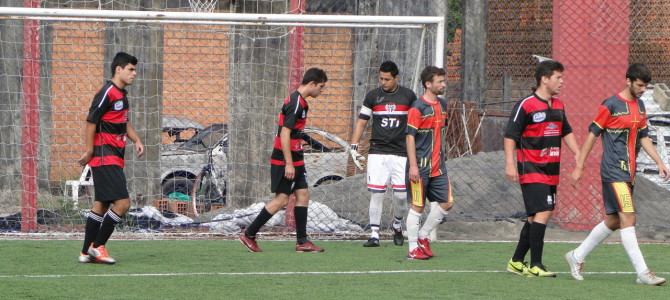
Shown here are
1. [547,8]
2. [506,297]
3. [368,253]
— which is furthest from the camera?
[547,8]

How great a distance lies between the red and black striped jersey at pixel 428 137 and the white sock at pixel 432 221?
337 mm

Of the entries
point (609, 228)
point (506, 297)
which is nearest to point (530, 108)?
point (609, 228)

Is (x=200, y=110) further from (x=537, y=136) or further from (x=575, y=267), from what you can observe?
(x=575, y=267)

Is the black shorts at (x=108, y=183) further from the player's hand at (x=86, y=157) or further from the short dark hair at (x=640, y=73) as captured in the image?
the short dark hair at (x=640, y=73)

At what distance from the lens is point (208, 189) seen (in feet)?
48.8

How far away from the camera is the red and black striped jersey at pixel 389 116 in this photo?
12555 mm

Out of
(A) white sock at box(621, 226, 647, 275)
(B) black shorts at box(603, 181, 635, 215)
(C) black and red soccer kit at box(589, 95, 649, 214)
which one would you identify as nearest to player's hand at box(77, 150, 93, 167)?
(C) black and red soccer kit at box(589, 95, 649, 214)

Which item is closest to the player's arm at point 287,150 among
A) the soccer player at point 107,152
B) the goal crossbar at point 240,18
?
the soccer player at point 107,152

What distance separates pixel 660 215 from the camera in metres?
14.9

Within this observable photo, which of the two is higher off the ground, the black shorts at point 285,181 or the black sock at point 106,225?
the black shorts at point 285,181

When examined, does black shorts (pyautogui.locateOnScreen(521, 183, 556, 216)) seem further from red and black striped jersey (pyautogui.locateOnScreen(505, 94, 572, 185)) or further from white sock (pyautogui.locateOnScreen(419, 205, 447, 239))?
white sock (pyautogui.locateOnScreen(419, 205, 447, 239))

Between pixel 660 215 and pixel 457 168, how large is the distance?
9.00 ft

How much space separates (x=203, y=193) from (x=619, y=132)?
257 inches

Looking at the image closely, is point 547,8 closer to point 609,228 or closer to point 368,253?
point 368,253
